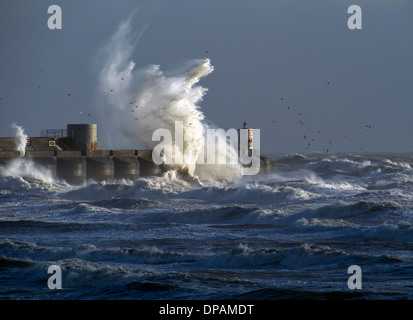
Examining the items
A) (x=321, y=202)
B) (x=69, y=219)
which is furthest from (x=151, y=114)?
(x=69, y=219)

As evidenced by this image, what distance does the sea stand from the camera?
1723 centimetres

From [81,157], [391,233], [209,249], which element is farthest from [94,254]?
[81,157]

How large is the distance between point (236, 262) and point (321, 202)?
1795cm

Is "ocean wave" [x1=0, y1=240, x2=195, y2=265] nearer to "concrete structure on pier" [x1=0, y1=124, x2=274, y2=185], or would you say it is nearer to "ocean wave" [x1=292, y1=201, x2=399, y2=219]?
"ocean wave" [x1=292, y1=201, x2=399, y2=219]

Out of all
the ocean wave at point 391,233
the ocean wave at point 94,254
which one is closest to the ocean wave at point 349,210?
the ocean wave at point 391,233

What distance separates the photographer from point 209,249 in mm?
22828

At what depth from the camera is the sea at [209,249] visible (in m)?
17.2

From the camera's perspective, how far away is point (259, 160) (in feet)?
213
